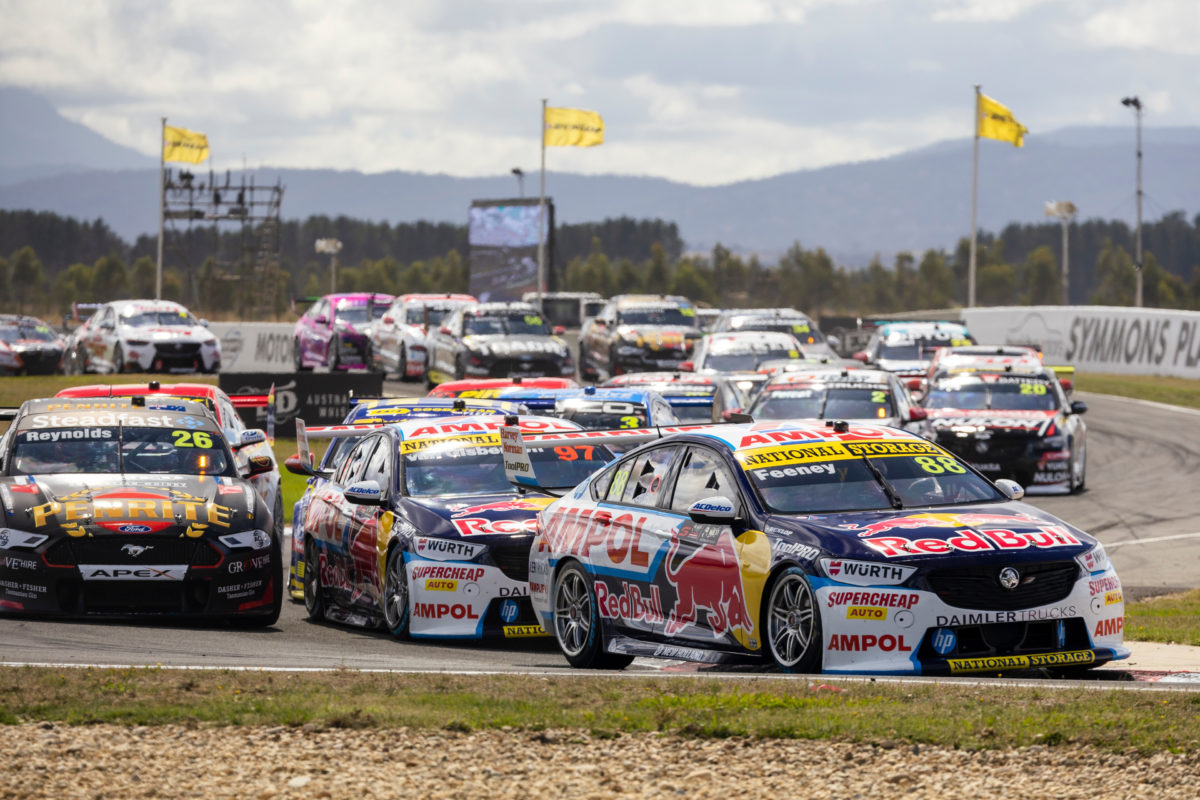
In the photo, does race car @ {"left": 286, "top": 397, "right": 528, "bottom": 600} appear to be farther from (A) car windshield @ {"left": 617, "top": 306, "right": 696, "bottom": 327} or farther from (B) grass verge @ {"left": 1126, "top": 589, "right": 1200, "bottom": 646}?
(A) car windshield @ {"left": 617, "top": 306, "right": 696, "bottom": 327}

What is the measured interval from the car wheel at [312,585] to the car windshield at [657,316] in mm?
24048

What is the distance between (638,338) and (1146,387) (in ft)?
37.7

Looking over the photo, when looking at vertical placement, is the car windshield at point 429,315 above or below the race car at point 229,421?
above

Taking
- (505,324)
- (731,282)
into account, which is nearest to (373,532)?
(505,324)

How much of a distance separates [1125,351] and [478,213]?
42945 millimetres

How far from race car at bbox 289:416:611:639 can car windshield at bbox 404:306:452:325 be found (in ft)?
72.2

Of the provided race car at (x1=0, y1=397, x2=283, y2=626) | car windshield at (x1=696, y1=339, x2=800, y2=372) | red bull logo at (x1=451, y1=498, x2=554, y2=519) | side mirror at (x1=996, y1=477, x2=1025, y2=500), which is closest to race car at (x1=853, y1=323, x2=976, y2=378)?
car windshield at (x1=696, y1=339, x2=800, y2=372)

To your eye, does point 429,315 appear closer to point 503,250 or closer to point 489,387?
point 489,387

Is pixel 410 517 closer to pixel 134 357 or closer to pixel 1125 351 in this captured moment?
pixel 134 357

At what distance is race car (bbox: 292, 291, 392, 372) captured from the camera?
3800 centimetres

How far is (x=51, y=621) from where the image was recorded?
12.1m

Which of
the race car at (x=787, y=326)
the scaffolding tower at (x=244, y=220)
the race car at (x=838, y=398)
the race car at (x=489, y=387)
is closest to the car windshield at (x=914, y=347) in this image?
the race car at (x=787, y=326)

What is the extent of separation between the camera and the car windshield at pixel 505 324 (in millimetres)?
33312

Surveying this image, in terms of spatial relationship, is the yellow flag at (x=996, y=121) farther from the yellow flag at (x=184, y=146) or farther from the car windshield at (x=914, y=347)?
the yellow flag at (x=184, y=146)
